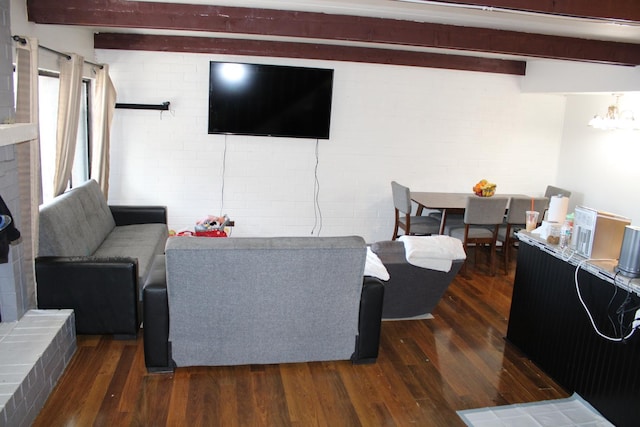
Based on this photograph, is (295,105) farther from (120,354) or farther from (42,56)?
(120,354)

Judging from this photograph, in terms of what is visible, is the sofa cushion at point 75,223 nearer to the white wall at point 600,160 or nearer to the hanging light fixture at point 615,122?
the hanging light fixture at point 615,122

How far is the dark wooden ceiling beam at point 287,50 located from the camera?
219 inches

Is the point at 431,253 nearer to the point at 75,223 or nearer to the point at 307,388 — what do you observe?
the point at 307,388

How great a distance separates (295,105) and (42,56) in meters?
2.73

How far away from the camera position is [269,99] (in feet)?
19.1

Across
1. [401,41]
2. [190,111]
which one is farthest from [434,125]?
[190,111]

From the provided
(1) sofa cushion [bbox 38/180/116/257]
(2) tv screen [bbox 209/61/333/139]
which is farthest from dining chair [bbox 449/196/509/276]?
(1) sofa cushion [bbox 38/180/116/257]

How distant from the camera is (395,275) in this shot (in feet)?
12.5

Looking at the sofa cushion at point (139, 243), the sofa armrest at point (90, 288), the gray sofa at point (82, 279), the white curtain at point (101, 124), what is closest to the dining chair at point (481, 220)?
the sofa cushion at point (139, 243)

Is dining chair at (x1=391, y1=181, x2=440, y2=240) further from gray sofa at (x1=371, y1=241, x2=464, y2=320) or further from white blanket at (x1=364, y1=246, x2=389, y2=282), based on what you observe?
white blanket at (x1=364, y1=246, x2=389, y2=282)

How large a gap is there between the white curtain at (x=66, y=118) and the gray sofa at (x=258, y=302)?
4.82 feet

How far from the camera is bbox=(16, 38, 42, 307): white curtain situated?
3.27m

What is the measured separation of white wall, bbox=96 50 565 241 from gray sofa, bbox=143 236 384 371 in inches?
109

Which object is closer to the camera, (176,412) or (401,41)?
(176,412)
